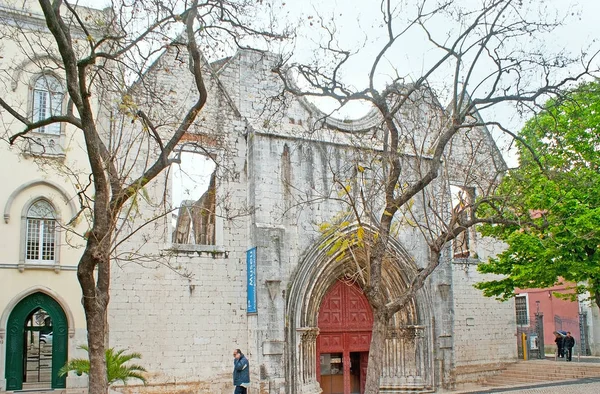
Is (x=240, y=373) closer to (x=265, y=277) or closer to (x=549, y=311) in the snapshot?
(x=265, y=277)

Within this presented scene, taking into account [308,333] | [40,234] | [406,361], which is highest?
[40,234]

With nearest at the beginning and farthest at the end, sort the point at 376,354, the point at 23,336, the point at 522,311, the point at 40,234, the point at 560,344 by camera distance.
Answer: the point at 376,354 < the point at 23,336 < the point at 40,234 < the point at 560,344 < the point at 522,311

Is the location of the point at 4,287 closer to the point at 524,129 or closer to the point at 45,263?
the point at 45,263

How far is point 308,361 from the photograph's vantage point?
54.4 ft

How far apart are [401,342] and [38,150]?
11.1 m

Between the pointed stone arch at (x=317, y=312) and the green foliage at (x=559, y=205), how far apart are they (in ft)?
7.19

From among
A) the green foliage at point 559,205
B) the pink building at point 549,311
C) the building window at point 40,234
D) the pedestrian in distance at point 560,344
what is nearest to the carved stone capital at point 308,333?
the green foliage at point 559,205

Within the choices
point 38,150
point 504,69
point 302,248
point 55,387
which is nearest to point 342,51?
point 504,69

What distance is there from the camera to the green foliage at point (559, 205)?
50.9 feet

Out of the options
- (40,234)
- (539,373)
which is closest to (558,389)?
(539,373)

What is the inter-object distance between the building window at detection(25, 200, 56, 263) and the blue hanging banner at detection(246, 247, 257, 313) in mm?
4654

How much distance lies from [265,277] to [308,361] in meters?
2.54

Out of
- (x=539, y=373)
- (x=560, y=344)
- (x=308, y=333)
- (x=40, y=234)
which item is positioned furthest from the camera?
(x=560, y=344)

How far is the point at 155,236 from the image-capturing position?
1589cm
